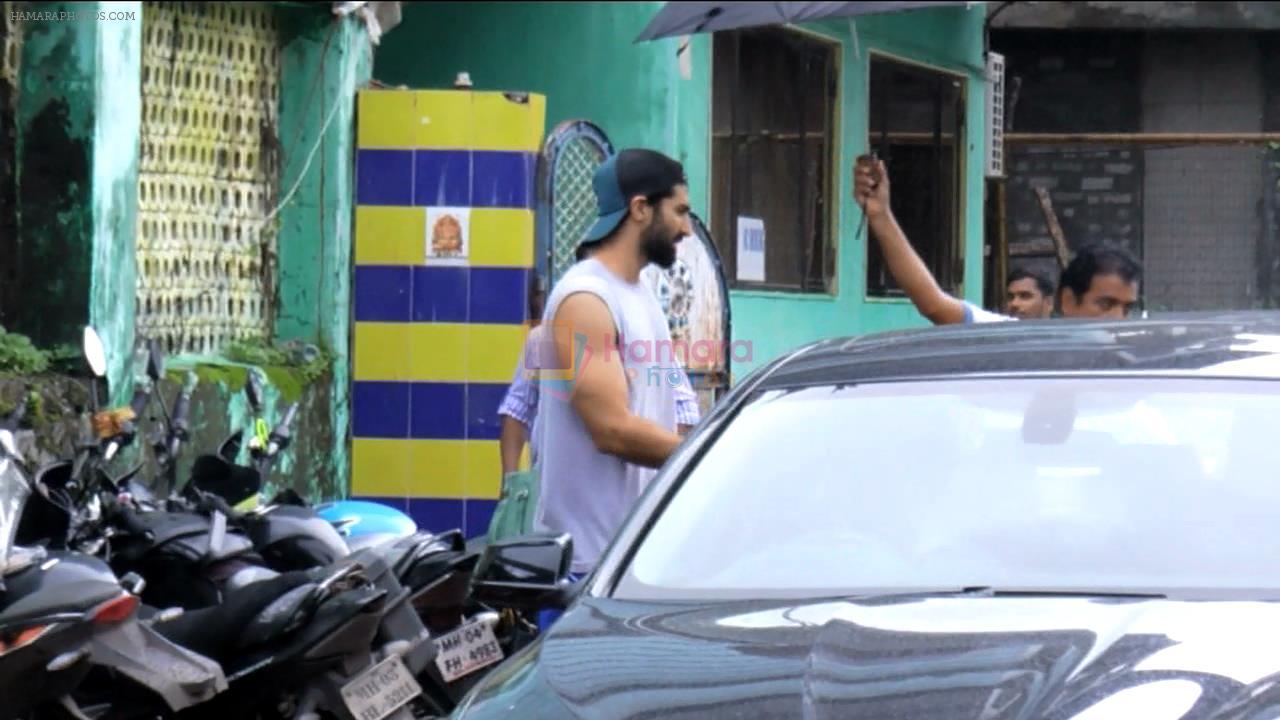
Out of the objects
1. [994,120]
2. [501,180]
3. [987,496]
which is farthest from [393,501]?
[994,120]

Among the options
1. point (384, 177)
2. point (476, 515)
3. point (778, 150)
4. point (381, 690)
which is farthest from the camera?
point (778, 150)

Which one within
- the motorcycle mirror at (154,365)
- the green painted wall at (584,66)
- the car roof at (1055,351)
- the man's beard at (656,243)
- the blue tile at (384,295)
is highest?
the green painted wall at (584,66)

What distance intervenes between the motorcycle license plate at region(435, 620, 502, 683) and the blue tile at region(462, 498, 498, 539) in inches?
138

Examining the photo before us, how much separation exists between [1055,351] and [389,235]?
5.97 m

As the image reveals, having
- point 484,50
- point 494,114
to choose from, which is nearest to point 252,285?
point 494,114

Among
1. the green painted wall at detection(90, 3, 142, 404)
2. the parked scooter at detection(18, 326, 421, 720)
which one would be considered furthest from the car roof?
the green painted wall at detection(90, 3, 142, 404)

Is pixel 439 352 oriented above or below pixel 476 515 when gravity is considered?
above

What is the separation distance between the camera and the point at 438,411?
33.7 feet

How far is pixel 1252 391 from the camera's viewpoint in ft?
14.7

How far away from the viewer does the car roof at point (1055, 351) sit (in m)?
4.58

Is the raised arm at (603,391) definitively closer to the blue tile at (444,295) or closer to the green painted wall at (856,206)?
the blue tile at (444,295)

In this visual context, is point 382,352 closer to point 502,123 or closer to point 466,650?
point 502,123

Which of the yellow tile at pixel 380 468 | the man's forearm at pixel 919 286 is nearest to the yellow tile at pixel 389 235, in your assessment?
the yellow tile at pixel 380 468

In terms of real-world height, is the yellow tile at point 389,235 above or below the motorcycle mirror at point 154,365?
above
